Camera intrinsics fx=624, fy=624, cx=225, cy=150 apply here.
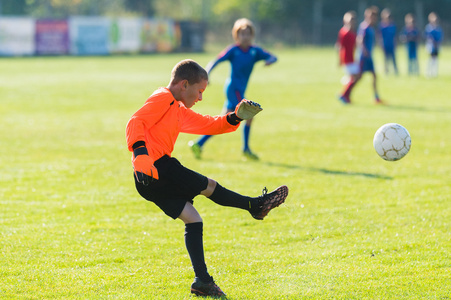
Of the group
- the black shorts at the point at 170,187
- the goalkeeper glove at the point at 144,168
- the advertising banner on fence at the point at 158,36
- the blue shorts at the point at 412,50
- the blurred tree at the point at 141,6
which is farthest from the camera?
the blurred tree at the point at 141,6

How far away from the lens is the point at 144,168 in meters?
4.19

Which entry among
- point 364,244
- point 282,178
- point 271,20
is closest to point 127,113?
point 282,178

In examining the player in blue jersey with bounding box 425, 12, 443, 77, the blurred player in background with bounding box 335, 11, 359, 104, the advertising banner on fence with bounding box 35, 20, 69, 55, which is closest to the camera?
the blurred player in background with bounding box 335, 11, 359, 104

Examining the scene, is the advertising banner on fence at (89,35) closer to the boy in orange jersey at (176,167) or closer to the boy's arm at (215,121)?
the boy's arm at (215,121)

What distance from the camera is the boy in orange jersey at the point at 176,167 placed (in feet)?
14.4

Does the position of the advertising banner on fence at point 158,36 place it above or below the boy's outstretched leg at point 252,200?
above

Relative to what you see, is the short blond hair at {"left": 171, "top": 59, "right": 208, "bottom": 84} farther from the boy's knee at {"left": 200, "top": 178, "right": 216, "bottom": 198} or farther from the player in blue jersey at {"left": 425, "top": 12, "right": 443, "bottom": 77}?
the player in blue jersey at {"left": 425, "top": 12, "right": 443, "bottom": 77}

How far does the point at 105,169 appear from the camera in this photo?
909cm

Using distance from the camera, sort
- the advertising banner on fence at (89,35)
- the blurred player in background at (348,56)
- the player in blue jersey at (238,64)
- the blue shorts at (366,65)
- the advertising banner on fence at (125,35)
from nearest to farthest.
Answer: the player in blue jersey at (238,64)
the blue shorts at (366,65)
the blurred player in background at (348,56)
the advertising banner on fence at (89,35)
the advertising banner on fence at (125,35)

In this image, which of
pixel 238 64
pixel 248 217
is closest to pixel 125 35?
pixel 238 64

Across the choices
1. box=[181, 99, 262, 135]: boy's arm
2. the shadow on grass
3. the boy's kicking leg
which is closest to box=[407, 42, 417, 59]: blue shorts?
the shadow on grass

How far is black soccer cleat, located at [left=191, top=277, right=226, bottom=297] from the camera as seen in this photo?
4.41 m

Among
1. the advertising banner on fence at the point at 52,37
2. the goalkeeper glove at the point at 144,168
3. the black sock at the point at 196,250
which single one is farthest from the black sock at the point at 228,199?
the advertising banner on fence at the point at 52,37

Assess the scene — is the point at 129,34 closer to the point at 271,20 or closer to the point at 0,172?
the point at 271,20
